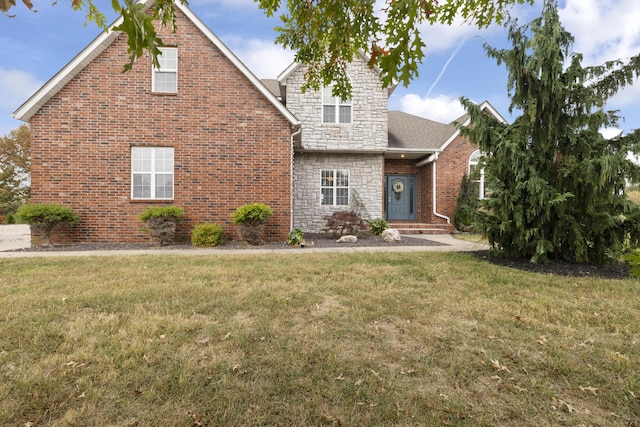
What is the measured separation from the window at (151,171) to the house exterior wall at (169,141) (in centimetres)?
21

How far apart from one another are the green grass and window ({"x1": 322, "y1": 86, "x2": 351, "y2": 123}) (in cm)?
946

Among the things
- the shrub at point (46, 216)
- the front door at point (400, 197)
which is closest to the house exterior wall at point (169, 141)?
the shrub at point (46, 216)

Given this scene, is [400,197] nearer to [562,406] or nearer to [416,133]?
[416,133]

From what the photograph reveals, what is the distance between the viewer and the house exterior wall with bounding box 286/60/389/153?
12703 millimetres

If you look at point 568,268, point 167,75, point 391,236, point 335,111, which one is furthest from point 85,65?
point 568,268

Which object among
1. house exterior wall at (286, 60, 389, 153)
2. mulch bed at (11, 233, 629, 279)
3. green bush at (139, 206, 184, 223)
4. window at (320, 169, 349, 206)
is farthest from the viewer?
window at (320, 169, 349, 206)

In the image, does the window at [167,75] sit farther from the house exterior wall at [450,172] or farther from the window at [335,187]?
the house exterior wall at [450,172]

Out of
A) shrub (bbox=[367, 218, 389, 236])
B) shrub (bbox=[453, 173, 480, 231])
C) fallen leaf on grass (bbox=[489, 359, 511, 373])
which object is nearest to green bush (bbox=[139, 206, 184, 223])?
shrub (bbox=[367, 218, 389, 236])

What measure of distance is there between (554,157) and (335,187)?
8092 mm

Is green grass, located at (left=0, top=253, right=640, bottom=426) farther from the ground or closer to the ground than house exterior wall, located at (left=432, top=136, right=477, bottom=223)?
closer to the ground

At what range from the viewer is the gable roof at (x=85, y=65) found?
8.54m

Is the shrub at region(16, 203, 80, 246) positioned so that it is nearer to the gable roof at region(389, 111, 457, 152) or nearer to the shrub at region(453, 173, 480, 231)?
the gable roof at region(389, 111, 457, 152)

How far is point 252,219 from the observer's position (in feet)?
28.2

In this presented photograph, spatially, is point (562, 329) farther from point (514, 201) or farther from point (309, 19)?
point (309, 19)
